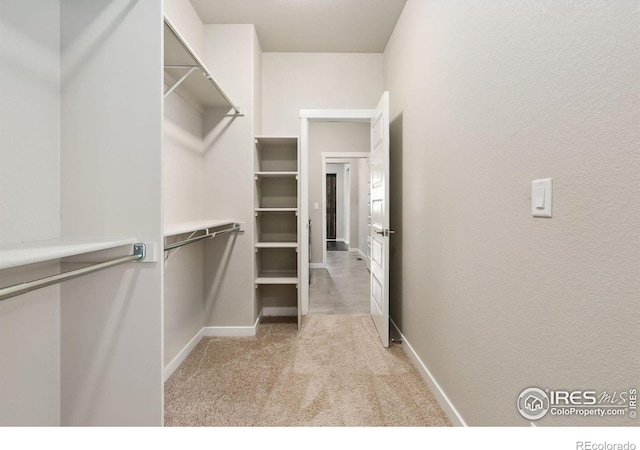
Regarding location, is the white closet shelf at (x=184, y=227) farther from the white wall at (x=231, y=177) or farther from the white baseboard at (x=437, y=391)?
the white baseboard at (x=437, y=391)

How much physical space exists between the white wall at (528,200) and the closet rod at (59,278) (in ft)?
4.84

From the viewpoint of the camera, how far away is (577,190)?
2.89ft

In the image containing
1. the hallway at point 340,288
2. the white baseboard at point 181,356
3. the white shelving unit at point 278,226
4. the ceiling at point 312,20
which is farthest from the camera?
the hallway at point 340,288

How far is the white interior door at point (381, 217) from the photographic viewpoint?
2.54 m

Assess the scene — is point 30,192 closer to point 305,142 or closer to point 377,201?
point 305,142

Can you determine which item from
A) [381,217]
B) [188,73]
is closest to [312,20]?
[188,73]

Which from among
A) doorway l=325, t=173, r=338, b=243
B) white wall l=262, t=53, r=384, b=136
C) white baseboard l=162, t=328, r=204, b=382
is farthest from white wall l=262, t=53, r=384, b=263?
doorway l=325, t=173, r=338, b=243

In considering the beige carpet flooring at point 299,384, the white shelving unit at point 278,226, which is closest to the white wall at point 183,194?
the beige carpet flooring at point 299,384

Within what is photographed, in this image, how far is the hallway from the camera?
3.59 m

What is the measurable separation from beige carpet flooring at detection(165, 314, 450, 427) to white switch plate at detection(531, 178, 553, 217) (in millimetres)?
1245

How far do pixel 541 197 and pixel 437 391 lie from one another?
1.36 metres

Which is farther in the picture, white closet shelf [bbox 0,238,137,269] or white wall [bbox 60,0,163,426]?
white wall [bbox 60,0,163,426]

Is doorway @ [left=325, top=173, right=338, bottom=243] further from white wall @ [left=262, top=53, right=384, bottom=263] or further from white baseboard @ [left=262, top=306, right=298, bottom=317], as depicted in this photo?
white baseboard @ [left=262, top=306, right=298, bottom=317]
